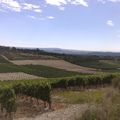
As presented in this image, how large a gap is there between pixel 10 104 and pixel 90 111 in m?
6.51

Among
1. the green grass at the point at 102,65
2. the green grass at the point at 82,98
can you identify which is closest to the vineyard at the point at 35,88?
the green grass at the point at 82,98

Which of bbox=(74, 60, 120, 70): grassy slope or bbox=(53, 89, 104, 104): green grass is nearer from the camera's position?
bbox=(53, 89, 104, 104): green grass

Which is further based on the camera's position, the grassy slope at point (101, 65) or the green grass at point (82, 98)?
the grassy slope at point (101, 65)

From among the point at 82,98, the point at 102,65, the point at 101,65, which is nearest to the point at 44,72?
the point at 101,65

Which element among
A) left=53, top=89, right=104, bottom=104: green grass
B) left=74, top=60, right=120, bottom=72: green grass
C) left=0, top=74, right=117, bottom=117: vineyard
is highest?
left=0, top=74, right=117, bottom=117: vineyard

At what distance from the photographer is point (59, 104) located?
26.6 metres

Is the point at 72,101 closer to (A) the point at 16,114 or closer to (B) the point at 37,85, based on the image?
(B) the point at 37,85

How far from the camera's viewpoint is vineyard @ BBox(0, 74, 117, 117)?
20781mm

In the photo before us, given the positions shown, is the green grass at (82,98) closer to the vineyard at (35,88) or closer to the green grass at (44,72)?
the vineyard at (35,88)

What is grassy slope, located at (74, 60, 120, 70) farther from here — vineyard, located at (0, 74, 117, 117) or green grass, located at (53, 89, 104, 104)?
green grass, located at (53, 89, 104, 104)

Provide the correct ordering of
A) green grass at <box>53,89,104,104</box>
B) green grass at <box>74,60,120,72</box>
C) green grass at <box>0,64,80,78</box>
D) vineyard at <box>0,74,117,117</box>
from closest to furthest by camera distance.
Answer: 1. vineyard at <box>0,74,117,117</box>
2. green grass at <box>53,89,104,104</box>
3. green grass at <box>0,64,80,78</box>
4. green grass at <box>74,60,120,72</box>

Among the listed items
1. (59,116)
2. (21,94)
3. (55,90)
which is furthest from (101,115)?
(55,90)

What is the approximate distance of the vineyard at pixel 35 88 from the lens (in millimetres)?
20781

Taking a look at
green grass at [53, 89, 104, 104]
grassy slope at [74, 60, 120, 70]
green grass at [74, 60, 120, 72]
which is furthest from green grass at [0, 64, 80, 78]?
green grass at [53, 89, 104, 104]
